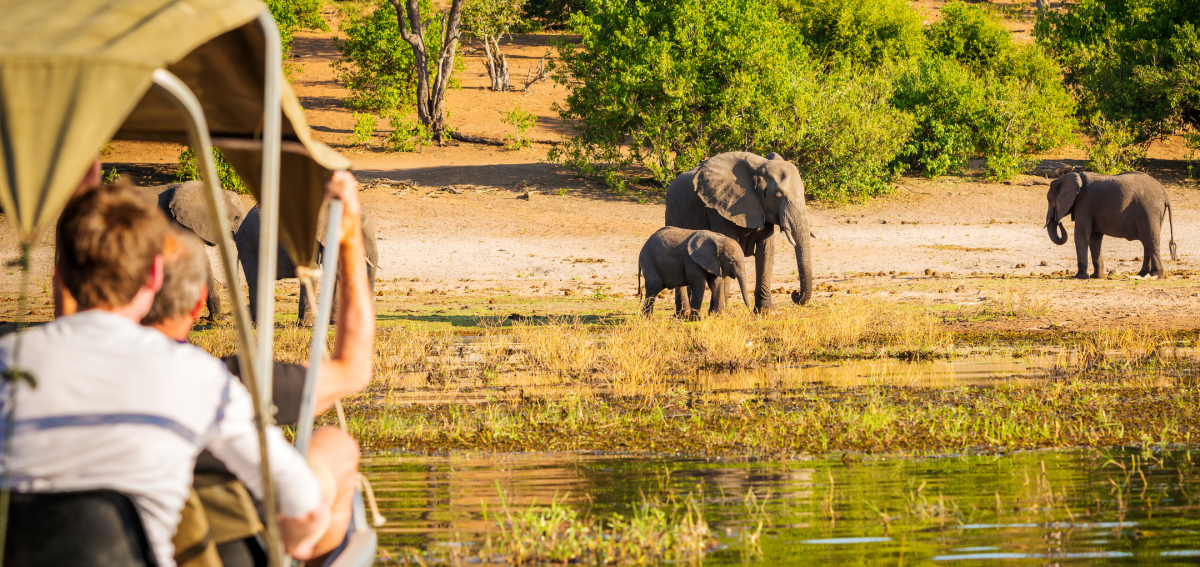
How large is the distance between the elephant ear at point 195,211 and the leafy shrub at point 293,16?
2450 centimetres

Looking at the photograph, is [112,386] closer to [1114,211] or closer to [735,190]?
[735,190]

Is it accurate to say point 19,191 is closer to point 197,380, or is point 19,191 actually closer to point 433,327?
point 197,380

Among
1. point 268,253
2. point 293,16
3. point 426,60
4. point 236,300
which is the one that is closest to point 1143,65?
point 426,60

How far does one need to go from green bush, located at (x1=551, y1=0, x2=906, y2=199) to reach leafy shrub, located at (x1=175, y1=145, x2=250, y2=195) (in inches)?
322

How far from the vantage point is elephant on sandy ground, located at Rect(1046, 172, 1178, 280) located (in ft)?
61.8

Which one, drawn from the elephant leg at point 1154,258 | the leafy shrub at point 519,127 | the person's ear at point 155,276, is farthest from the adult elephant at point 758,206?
the leafy shrub at point 519,127

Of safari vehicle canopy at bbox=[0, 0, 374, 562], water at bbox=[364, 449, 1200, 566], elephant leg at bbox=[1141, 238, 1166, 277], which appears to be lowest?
elephant leg at bbox=[1141, 238, 1166, 277]

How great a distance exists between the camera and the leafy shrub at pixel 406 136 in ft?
116

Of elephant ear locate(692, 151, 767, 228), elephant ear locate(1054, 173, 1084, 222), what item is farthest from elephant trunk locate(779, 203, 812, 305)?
elephant ear locate(1054, 173, 1084, 222)

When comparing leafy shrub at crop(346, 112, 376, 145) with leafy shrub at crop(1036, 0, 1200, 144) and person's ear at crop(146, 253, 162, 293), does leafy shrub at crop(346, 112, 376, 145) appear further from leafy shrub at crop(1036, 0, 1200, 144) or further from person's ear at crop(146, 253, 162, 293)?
person's ear at crop(146, 253, 162, 293)

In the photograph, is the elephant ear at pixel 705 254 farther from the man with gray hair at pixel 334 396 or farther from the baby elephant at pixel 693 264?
the man with gray hair at pixel 334 396

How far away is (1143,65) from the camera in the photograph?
109 feet

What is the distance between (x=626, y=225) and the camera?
81.1 ft

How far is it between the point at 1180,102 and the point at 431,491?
1259 inches
